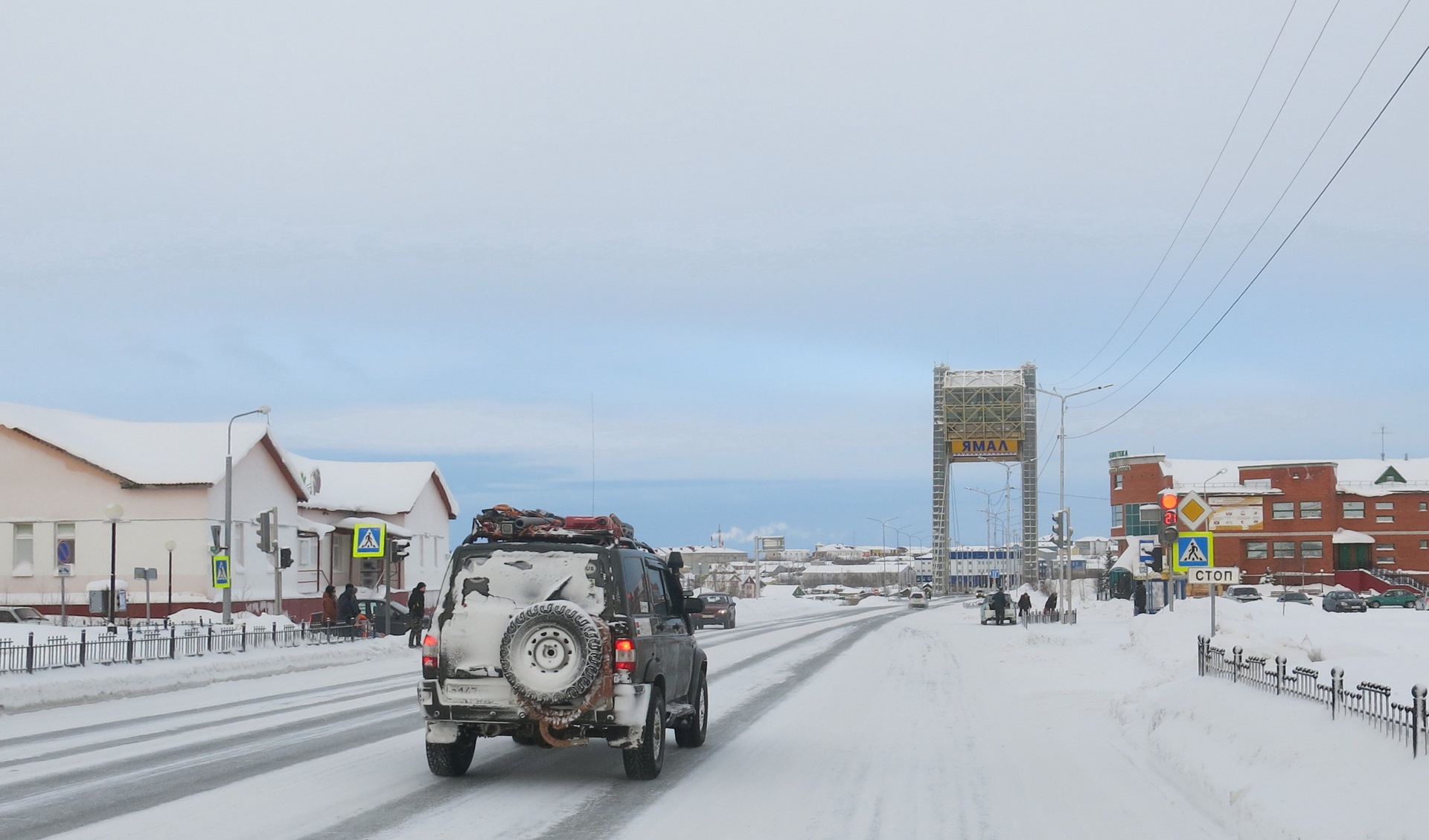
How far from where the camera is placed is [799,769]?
12.4 m

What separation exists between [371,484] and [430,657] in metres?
59.7

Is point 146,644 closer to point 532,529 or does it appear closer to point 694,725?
point 694,725

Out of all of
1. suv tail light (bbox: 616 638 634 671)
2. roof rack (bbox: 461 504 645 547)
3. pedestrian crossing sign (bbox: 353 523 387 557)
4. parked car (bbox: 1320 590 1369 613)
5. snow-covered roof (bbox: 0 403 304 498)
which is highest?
snow-covered roof (bbox: 0 403 304 498)

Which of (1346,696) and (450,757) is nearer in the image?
(1346,696)

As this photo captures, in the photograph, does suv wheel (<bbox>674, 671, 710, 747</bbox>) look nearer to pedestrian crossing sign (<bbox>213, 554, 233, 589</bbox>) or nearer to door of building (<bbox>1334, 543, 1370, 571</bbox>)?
pedestrian crossing sign (<bbox>213, 554, 233, 589</bbox>)

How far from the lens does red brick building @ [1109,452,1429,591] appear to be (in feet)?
323

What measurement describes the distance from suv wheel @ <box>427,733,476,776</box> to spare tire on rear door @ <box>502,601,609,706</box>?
114 centimetres

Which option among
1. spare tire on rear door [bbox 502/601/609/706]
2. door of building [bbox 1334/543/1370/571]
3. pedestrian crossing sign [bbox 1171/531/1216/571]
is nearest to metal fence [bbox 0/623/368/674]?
spare tire on rear door [bbox 502/601/609/706]

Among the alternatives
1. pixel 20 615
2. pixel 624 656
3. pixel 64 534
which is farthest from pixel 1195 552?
pixel 64 534

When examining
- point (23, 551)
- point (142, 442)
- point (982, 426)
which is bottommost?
point (23, 551)

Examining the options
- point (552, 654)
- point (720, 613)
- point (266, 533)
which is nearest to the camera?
point (552, 654)

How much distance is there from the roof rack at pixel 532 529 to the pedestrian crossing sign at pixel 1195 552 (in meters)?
15.1

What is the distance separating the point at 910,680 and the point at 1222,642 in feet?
18.2

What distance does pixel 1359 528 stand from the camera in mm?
99938
